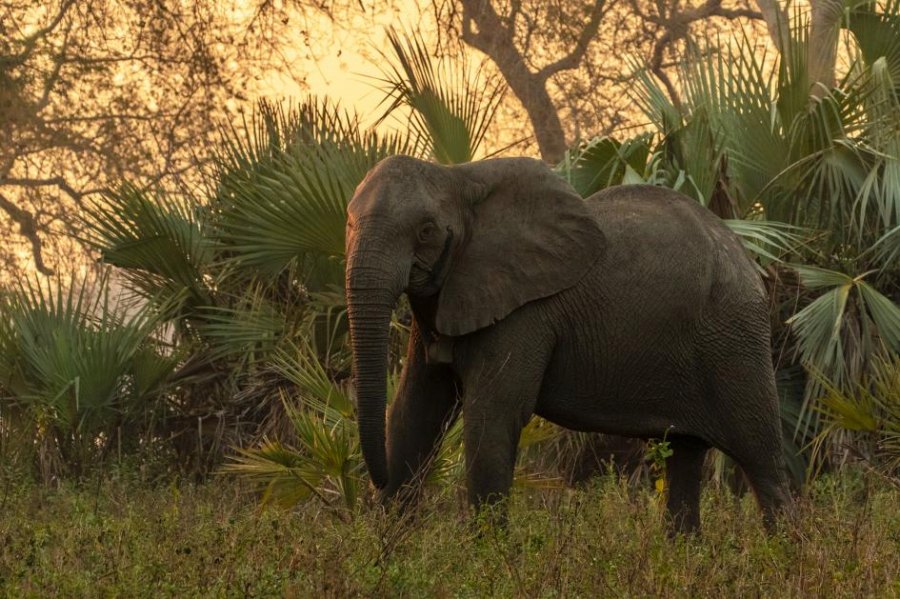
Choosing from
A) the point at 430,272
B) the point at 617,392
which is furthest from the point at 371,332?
the point at 617,392

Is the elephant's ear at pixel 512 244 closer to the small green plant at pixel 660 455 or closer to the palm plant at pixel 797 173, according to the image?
the small green plant at pixel 660 455

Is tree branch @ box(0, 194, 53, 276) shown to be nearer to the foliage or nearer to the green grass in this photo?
the foliage

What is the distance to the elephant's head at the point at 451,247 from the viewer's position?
7129 mm

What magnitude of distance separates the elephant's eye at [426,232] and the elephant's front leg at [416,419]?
67 cm

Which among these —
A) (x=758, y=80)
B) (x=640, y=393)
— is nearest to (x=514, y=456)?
(x=640, y=393)

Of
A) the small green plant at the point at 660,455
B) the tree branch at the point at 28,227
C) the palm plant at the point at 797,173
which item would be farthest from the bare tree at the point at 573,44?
the small green plant at the point at 660,455

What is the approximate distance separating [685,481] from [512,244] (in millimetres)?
1563

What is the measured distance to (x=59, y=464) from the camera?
39.3 feet

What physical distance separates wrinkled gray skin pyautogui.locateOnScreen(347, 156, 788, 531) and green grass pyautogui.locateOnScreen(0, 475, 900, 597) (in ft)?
1.24

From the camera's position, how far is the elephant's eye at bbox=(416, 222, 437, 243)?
23.9 feet

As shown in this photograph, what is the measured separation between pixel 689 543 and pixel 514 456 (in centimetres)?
93

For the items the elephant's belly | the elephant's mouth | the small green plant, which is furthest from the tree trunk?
the elephant's mouth

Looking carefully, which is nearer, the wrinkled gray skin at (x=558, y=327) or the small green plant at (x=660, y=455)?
the small green plant at (x=660, y=455)

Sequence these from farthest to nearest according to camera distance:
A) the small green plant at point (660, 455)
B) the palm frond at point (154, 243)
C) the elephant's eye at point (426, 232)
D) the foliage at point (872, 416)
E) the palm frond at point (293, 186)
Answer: the palm frond at point (154, 243), the palm frond at point (293, 186), the foliage at point (872, 416), the elephant's eye at point (426, 232), the small green plant at point (660, 455)
